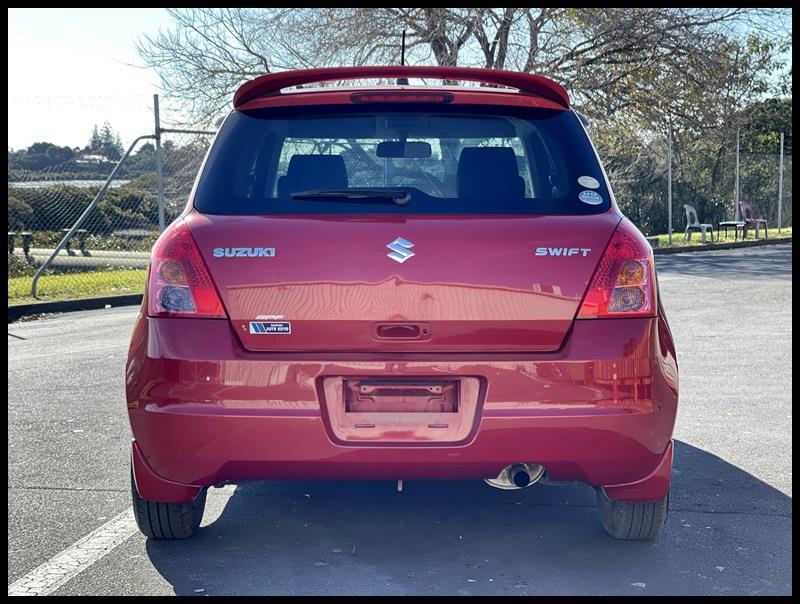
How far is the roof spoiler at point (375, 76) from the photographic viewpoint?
4.00 meters

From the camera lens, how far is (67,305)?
1402 cm

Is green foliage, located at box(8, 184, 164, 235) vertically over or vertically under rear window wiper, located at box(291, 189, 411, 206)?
under

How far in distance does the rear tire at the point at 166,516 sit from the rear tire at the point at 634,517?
1.50 m

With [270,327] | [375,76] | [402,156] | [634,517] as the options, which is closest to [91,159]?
[402,156]

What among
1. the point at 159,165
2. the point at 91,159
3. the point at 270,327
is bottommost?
the point at 270,327

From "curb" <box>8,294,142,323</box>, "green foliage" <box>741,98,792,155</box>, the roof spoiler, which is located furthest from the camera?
"green foliage" <box>741,98,792,155</box>

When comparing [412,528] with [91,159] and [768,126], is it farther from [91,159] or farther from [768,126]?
[768,126]

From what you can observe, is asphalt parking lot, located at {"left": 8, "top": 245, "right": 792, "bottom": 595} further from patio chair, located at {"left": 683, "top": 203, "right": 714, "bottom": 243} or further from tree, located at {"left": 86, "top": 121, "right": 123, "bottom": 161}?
patio chair, located at {"left": 683, "top": 203, "right": 714, "bottom": 243}

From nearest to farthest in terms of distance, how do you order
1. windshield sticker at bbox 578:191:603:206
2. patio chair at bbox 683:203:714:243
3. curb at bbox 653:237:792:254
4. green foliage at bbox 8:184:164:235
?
windshield sticker at bbox 578:191:603:206, green foliage at bbox 8:184:164:235, curb at bbox 653:237:792:254, patio chair at bbox 683:203:714:243

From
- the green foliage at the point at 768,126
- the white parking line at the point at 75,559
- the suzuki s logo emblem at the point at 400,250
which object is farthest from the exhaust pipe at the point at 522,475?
the green foliage at the point at 768,126

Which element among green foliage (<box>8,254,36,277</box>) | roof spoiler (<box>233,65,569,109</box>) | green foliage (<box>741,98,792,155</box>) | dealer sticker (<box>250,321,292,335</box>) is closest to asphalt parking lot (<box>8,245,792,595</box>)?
dealer sticker (<box>250,321,292,335</box>)

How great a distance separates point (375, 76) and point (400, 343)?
1.02m

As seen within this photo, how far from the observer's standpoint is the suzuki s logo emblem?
361cm
